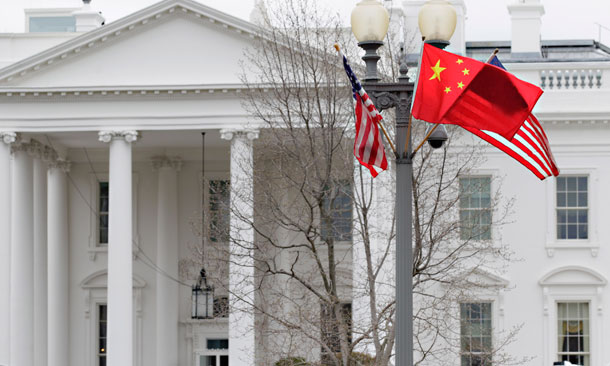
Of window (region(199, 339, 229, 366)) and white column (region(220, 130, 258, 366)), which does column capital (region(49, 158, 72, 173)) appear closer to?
window (region(199, 339, 229, 366))

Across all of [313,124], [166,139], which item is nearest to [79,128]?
[166,139]

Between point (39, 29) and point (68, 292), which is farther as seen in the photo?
point (39, 29)

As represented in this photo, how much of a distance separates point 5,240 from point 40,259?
374 cm

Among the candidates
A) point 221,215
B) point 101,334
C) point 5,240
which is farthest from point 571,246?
point 5,240

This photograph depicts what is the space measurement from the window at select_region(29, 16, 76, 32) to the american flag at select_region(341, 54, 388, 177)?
31476 millimetres

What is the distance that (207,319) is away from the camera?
40625 millimetres

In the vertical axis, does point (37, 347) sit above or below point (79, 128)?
below

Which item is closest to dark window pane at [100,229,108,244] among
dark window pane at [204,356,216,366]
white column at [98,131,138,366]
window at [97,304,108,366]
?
window at [97,304,108,366]

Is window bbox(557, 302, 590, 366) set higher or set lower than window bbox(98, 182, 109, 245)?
lower

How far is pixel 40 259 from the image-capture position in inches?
1575

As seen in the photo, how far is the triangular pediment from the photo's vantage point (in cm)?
3559

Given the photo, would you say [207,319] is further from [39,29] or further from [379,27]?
[379,27]

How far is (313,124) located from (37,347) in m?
15.6

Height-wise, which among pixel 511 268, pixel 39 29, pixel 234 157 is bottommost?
pixel 511 268
